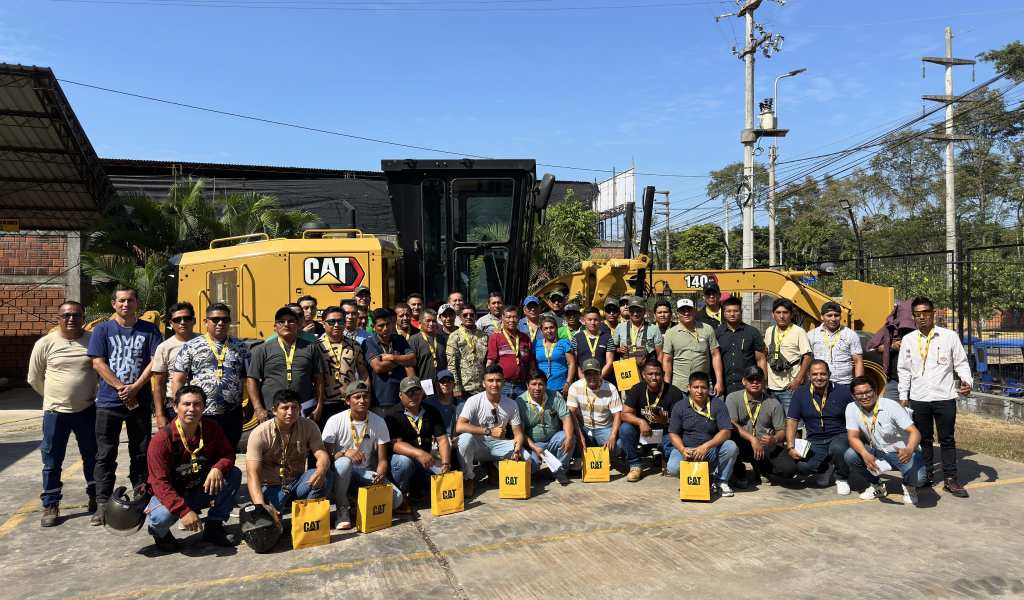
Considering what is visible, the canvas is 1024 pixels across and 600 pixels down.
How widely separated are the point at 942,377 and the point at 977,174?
3758 centimetres

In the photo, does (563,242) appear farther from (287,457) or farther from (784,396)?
(287,457)

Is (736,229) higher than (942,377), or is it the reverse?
(736,229)

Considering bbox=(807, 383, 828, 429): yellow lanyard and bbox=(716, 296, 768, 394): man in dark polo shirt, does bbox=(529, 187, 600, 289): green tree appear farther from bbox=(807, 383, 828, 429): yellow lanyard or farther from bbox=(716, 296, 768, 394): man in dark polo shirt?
bbox=(807, 383, 828, 429): yellow lanyard

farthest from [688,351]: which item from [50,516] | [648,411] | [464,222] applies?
[50,516]

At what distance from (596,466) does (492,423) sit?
1091mm

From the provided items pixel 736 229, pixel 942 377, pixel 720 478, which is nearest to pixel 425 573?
pixel 720 478

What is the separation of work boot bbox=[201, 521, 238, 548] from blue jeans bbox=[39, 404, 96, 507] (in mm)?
1445

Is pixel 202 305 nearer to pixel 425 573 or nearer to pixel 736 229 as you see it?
pixel 425 573

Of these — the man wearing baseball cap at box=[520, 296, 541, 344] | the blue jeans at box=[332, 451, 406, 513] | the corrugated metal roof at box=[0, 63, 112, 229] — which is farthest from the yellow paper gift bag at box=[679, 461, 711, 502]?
the corrugated metal roof at box=[0, 63, 112, 229]

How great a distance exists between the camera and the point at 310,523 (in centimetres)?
522

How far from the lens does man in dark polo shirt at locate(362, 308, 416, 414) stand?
6672mm

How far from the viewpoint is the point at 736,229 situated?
60938 mm

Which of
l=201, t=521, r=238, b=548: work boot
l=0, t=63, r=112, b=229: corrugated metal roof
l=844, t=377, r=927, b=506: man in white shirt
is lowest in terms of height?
l=201, t=521, r=238, b=548: work boot

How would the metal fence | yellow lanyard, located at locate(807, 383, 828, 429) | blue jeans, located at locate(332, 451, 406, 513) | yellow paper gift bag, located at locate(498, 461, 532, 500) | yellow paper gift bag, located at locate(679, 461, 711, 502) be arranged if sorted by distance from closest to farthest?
blue jeans, located at locate(332, 451, 406, 513) < yellow paper gift bag, located at locate(679, 461, 711, 502) < yellow paper gift bag, located at locate(498, 461, 532, 500) < yellow lanyard, located at locate(807, 383, 828, 429) < the metal fence
